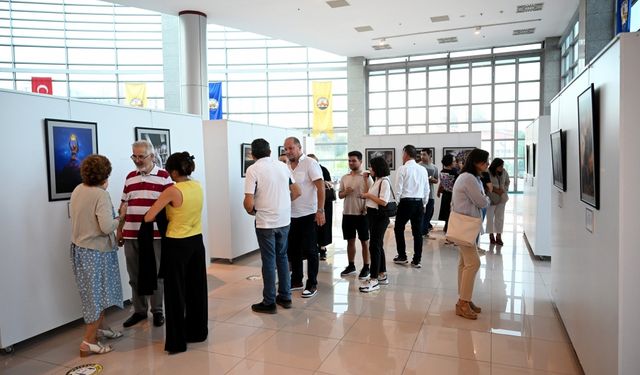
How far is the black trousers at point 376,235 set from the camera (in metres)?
4.98

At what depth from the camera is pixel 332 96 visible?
18.0 meters

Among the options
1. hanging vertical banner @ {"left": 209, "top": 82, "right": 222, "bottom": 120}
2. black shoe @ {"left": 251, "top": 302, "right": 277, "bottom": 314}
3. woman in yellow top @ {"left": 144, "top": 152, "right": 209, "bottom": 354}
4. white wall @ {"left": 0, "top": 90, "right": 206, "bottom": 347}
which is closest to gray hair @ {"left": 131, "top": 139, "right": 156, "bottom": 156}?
woman in yellow top @ {"left": 144, "top": 152, "right": 209, "bottom": 354}

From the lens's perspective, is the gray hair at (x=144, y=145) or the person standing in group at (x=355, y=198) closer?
the gray hair at (x=144, y=145)

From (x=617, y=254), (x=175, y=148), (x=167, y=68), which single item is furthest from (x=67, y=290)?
(x=167, y=68)

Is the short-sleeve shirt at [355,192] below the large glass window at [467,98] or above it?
below

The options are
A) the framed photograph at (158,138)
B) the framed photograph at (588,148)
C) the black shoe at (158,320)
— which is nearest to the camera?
the framed photograph at (588,148)

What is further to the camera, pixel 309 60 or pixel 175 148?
pixel 309 60

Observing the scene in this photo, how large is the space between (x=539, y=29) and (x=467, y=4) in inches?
170

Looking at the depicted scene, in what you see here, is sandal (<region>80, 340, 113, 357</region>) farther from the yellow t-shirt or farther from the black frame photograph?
the black frame photograph

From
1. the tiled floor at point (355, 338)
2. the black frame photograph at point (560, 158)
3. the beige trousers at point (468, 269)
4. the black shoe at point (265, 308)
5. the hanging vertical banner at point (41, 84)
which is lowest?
the tiled floor at point (355, 338)

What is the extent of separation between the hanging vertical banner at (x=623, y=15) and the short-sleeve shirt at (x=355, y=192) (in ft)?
18.2

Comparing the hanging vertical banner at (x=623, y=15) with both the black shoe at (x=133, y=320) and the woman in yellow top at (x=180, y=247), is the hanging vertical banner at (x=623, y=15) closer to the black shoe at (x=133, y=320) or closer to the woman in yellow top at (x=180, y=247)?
the woman in yellow top at (x=180, y=247)

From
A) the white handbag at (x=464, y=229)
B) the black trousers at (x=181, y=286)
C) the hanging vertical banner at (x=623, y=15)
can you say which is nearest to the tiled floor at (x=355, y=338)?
the black trousers at (x=181, y=286)

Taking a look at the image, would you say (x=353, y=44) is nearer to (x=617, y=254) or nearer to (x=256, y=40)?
(x=256, y=40)
